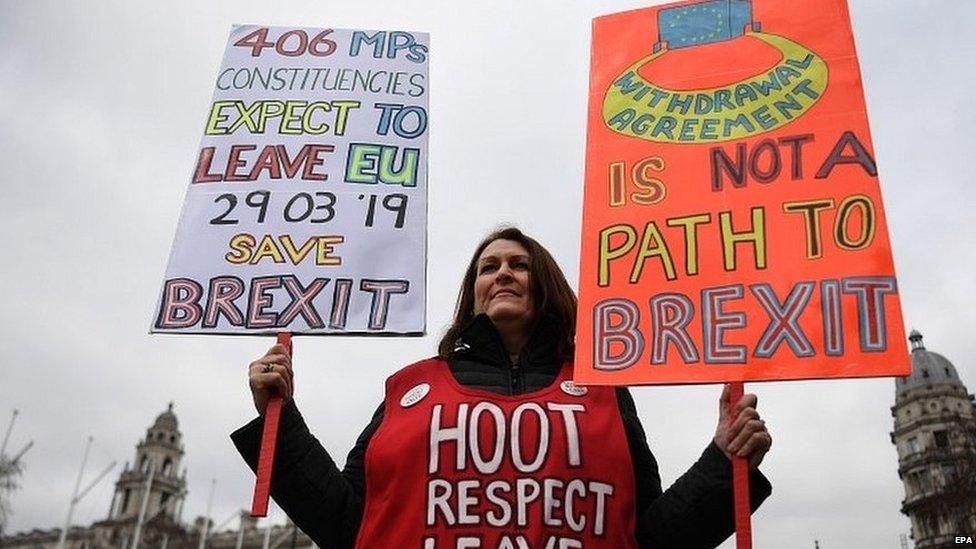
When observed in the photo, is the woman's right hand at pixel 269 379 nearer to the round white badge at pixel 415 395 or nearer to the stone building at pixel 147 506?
the round white badge at pixel 415 395

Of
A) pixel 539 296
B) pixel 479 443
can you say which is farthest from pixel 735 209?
pixel 479 443

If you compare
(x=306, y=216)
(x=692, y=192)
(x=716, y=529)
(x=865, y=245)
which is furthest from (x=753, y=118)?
(x=306, y=216)

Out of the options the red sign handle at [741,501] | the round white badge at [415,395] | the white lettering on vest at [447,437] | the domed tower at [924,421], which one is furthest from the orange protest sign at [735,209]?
the domed tower at [924,421]

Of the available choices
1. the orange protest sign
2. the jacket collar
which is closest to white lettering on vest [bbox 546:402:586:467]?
the orange protest sign

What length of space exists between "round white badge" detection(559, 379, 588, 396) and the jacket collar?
145 millimetres

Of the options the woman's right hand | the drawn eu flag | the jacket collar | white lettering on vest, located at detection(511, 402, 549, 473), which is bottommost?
white lettering on vest, located at detection(511, 402, 549, 473)

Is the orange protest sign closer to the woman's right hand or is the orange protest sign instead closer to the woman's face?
the woman's face

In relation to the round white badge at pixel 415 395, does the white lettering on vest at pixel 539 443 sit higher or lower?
lower

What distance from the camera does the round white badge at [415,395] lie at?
313 cm

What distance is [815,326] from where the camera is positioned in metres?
2.82

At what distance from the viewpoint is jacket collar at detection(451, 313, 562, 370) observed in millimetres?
3271

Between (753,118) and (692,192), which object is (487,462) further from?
(753,118)

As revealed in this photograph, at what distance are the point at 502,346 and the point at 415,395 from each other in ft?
1.27

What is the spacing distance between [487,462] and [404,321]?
85 centimetres
